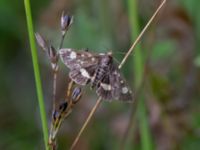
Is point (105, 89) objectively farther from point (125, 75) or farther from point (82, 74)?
point (125, 75)

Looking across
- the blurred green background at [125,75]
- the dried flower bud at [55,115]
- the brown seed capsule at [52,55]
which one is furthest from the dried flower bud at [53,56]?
the blurred green background at [125,75]

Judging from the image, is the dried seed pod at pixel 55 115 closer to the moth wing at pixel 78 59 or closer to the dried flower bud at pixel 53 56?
the dried flower bud at pixel 53 56

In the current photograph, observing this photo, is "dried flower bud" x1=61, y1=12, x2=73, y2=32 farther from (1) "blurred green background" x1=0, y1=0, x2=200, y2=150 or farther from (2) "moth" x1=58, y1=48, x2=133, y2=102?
(1) "blurred green background" x1=0, y1=0, x2=200, y2=150

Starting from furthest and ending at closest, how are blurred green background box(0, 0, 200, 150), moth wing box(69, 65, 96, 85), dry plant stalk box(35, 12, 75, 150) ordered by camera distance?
blurred green background box(0, 0, 200, 150), moth wing box(69, 65, 96, 85), dry plant stalk box(35, 12, 75, 150)

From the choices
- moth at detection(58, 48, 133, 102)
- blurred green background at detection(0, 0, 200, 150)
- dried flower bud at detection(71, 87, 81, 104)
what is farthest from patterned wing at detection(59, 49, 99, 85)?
blurred green background at detection(0, 0, 200, 150)

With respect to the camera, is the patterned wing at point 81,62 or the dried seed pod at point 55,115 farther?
the patterned wing at point 81,62
